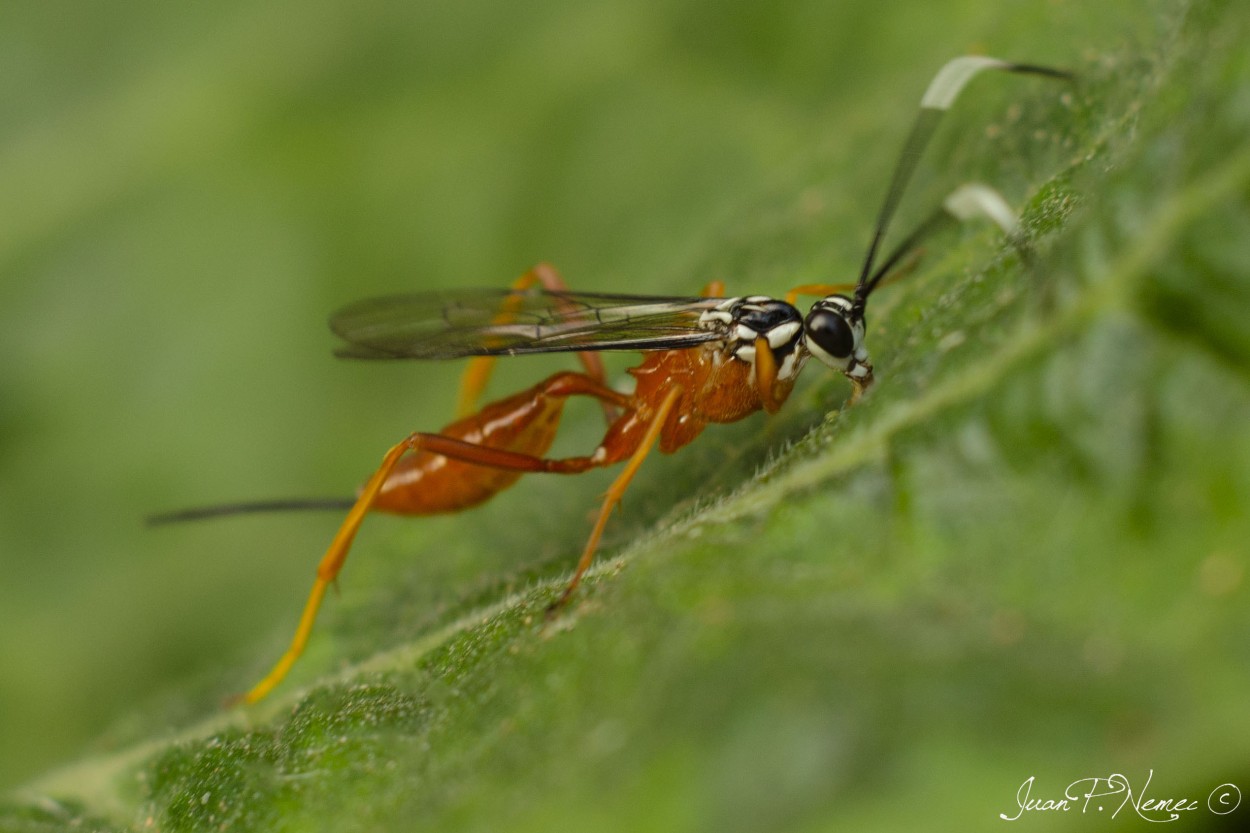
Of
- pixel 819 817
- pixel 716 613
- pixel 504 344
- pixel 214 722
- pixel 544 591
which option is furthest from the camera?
pixel 504 344

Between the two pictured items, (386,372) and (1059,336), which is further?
(386,372)

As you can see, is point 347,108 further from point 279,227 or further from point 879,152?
point 879,152

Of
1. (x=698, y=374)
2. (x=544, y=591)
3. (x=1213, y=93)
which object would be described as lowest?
(x=1213, y=93)

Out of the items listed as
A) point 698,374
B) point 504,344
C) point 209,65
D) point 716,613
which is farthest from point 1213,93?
point 209,65

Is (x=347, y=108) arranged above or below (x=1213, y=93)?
above
